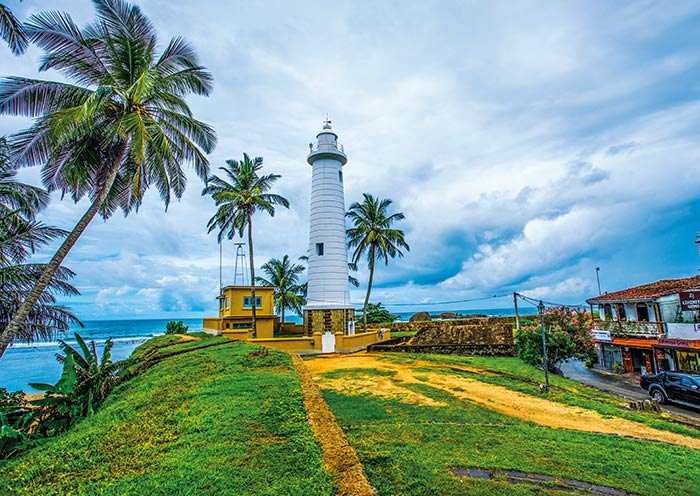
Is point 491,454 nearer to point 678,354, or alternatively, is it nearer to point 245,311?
point 678,354

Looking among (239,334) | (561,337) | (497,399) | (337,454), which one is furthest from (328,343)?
(337,454)

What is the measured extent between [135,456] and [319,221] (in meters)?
21.7

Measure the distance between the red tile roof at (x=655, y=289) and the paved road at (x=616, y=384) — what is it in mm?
4801

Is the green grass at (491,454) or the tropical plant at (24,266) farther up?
the tropical plant at (24,266)

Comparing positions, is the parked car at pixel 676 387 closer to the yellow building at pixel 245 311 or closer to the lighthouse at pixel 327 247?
the lighthouse at pixel 327 247

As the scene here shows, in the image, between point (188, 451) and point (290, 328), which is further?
point (290, 328)

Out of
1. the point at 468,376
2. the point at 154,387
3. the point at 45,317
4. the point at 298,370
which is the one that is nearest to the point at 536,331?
the point at 468,376

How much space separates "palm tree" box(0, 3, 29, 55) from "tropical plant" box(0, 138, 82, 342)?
428cm

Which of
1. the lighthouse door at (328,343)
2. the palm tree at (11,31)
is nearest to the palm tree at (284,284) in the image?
the lighthouse door at (328,343)

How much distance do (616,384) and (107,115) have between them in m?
23.6

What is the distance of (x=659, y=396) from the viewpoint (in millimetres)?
14109

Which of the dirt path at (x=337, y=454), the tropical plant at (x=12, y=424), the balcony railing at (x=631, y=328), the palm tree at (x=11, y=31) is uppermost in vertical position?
the palm tree at (x=11, y=31)

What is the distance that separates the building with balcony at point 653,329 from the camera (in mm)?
18000

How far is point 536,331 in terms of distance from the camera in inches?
706
